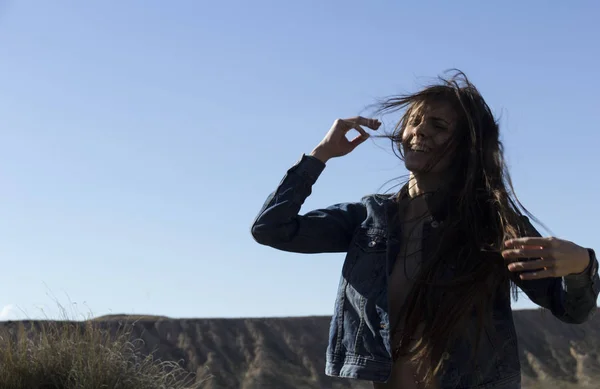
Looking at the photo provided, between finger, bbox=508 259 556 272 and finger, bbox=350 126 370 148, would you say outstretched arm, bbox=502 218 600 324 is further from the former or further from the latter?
finger, bbox=350 126 370 148

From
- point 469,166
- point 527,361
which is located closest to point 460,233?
point 469,166

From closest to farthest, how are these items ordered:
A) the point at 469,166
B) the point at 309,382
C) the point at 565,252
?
1. the point at 565,252
2. the point at 469,166
3. the point at 309,382

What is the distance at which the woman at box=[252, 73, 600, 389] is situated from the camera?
302 cm

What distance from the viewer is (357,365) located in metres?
3.06

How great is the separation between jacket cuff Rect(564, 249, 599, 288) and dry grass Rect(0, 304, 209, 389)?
449 cm

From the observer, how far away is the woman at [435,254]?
9.92ft

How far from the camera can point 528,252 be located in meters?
2.82

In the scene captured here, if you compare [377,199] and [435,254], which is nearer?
[435,254]

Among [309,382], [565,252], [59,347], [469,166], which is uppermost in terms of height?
[469,166]

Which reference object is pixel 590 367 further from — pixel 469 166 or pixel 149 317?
pixel 469 166

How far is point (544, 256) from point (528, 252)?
0.05 meters

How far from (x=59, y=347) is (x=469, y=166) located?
4.52 metres

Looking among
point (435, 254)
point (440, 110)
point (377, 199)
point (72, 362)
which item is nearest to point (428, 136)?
point (440, 110)

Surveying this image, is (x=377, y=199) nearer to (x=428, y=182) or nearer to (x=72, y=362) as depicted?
(x=428, y=182)
